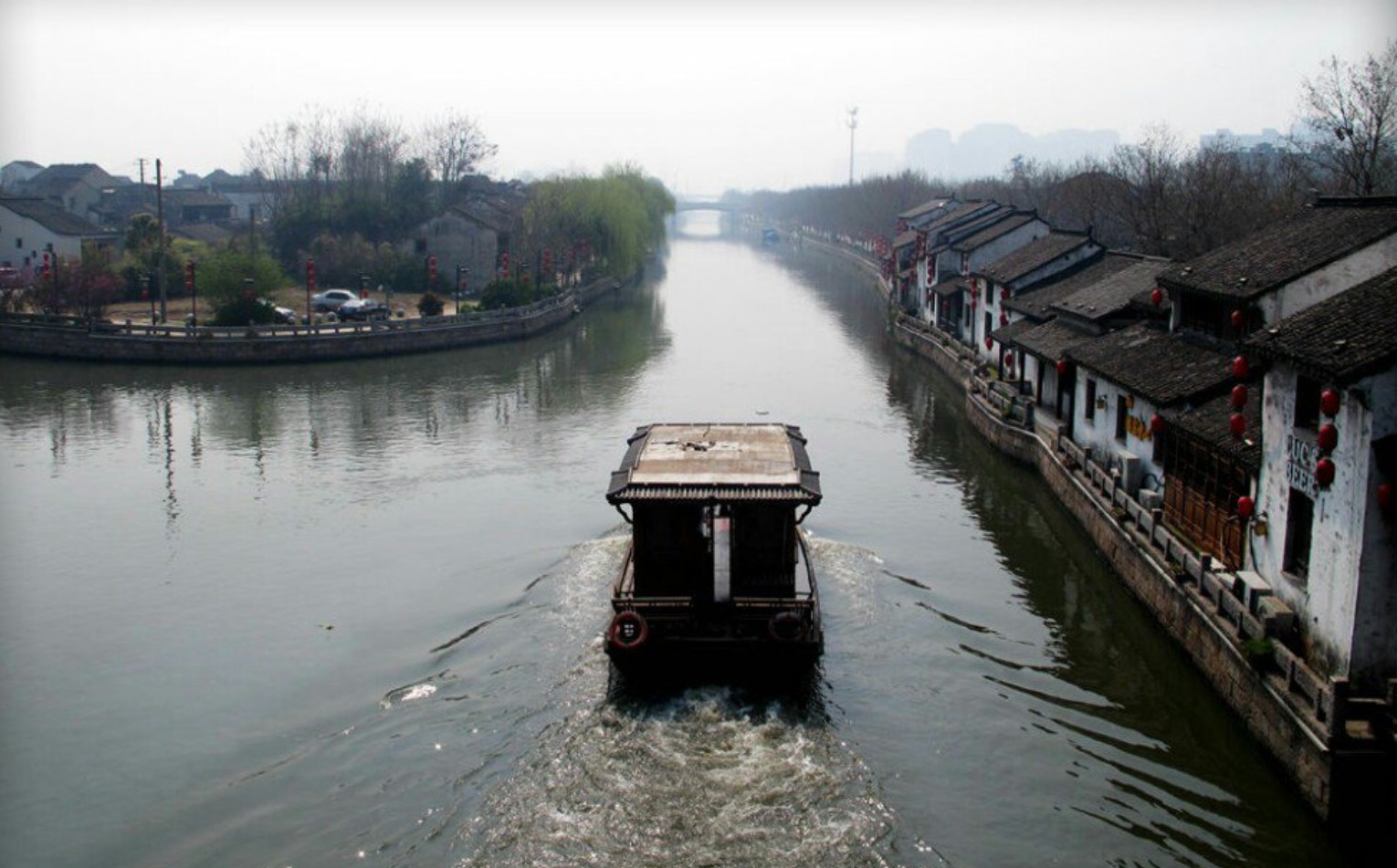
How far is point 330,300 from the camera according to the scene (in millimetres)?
59469

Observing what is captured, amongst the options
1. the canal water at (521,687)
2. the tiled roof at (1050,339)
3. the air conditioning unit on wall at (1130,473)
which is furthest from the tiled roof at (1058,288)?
the air conditioning unit on wall at (1130,473)

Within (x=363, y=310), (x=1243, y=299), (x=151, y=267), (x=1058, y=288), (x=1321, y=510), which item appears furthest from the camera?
(x=151, y=267)

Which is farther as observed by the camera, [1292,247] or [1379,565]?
[1292,247]

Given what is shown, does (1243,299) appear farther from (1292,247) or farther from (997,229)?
(997,229)

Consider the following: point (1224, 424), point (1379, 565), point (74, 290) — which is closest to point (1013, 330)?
point (1224, 424)

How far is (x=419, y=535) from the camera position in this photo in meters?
24.6

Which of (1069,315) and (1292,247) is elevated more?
(1292,247)

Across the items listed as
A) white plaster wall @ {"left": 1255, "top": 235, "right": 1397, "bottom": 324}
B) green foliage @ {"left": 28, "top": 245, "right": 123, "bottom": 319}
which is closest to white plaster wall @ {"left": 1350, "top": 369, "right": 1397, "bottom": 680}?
white plaster wall @ {"left": 1255, "top": 235, "right": 1397, "bottom": 324}

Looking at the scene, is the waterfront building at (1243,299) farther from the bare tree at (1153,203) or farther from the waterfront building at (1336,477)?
the bare tree at (1153,203)

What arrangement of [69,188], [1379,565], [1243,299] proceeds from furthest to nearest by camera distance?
1. [69,188]
2. [1243,299]
3. [1379,565]

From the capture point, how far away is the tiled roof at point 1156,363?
2194 cm

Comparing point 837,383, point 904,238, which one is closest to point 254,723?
point 837,383

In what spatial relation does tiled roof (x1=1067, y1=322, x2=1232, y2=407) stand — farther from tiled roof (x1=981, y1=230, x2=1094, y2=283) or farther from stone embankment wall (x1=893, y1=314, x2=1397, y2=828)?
tiled roof (x1=981, y1=230, x2=1094, y2=283)

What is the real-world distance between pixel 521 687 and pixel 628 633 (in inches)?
69.1
